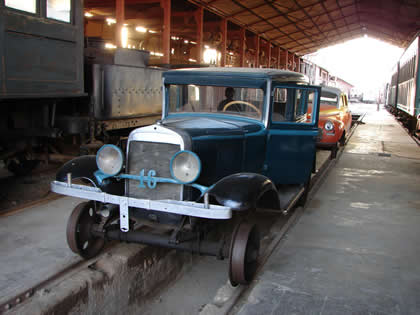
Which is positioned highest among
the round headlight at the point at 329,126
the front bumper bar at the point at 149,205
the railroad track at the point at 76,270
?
the round headlight at the point at 329,126

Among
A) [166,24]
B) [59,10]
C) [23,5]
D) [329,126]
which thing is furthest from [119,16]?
[329,126]

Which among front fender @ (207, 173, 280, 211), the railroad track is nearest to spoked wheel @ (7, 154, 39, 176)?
the railroad track

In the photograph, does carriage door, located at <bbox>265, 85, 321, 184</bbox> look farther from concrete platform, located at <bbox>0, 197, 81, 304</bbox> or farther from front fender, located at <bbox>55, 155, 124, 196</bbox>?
concrete platform, located at <bbox>0, 197, 81, 304</bbox>

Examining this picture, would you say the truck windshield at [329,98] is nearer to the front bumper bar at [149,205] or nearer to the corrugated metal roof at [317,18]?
the corrugated metal roof at [317,18]

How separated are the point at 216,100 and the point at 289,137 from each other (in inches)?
40.5

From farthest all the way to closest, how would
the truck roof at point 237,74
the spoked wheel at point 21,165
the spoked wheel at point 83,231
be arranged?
the spoked wheel at point 21,165 < the truck roof at point 237,74 < the spoked wheel at point 83,231

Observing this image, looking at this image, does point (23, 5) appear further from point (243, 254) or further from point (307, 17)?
point (307, 17)

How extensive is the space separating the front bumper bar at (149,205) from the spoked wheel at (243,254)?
408 mm

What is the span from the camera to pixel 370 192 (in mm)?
6551

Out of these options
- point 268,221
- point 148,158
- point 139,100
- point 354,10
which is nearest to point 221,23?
point 139,100

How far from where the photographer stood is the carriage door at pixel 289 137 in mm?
4586

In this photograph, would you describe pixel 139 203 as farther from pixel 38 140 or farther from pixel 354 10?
pixel 354 10

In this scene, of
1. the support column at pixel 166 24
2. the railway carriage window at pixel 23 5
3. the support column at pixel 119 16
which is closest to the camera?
the railway carriage window at pixel 23 5

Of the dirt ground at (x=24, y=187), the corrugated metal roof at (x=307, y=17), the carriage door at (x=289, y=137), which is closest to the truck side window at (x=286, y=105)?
the carriage door at (x=289, y=137)
